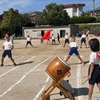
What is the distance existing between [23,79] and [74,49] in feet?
17.4

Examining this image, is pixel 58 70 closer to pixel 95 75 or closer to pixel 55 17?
pixel 95 75

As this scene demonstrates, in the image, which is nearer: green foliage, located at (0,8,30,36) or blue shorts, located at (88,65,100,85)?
blue shorts, located at (88,65,100,85)

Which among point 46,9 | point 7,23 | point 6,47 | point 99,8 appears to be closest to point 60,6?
point 46,9

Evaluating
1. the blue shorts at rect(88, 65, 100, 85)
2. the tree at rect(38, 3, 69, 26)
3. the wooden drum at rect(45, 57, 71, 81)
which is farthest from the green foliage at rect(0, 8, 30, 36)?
the blue shorts at rect(88, 65, 100, 85)

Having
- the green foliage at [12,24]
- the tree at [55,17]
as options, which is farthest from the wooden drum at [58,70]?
the tree at [55,17]

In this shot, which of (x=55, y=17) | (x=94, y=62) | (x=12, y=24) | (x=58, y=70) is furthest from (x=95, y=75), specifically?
(x=55, y=17)

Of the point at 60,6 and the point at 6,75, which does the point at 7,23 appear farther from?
the point at 6,75

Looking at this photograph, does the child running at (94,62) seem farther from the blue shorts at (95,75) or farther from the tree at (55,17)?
the tree at (55,17)

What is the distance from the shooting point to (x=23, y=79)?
1261 centimetres

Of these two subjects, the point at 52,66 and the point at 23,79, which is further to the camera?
the point at 23,79

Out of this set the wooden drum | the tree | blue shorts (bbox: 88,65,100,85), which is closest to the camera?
blue shorts (bbox: 88,65,100,85)

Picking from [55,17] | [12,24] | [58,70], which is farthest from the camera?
[55,17]

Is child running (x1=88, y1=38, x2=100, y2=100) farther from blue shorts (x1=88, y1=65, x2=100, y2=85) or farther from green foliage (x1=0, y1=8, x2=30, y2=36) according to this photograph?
green foliage (x1=0, y1=8, x2=30, y2=36)

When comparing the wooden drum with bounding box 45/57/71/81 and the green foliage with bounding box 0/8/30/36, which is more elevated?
the wooden drum with bounding box 45/57/71/81
